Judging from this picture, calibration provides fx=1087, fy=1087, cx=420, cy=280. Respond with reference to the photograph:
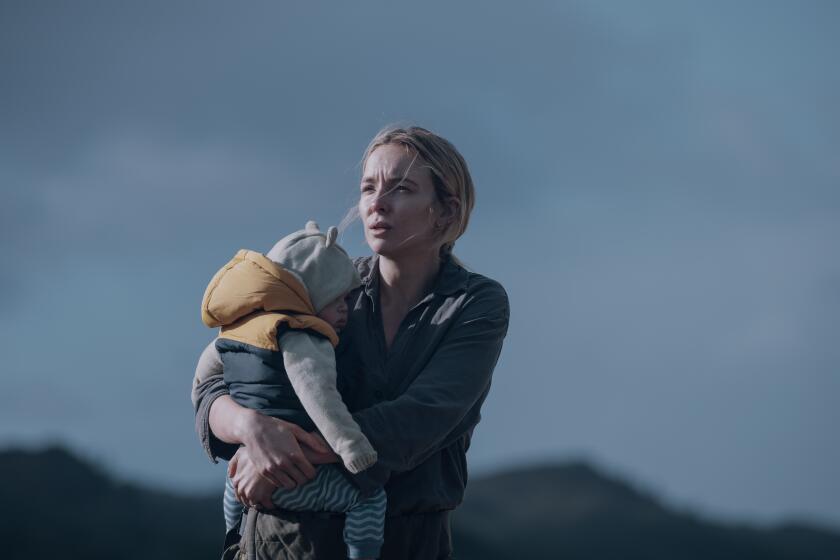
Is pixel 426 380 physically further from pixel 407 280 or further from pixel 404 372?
pixel 407 280

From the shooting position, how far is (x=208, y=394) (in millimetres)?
3510

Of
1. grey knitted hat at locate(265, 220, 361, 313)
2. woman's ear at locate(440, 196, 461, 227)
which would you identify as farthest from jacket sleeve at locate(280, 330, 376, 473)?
woman's ear at locate(440, 196, 461, 227)

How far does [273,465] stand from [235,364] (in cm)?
35

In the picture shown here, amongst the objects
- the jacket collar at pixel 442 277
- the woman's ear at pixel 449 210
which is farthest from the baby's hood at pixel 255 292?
the woman's ear at pixel 449 210

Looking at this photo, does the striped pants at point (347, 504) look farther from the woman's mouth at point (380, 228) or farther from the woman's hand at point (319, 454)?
the woman's mouth at point (380, 228)

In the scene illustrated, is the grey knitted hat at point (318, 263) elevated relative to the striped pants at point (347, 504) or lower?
elevated

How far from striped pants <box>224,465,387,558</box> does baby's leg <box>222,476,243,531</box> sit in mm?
280

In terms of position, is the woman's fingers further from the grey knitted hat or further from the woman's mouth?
the woman's mouth

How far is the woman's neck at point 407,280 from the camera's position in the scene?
12.3ft

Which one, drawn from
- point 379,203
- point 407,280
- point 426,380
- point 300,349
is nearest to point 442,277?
point 407,280

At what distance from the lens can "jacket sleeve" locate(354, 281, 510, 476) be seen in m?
3.21

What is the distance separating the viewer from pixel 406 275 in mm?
3756

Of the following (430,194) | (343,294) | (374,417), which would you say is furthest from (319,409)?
(430,194)

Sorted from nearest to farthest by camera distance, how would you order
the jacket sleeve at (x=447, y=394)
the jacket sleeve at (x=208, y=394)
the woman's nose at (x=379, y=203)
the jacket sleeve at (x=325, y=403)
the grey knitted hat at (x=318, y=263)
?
the jacket sleeve at (x=325, y=403), the jacket sleeve at (x=447, y=394), the grey knitted hat at (x=318, y=263), the jacket sleeve at (x=208, y=394), the woman's nose at (x=379, y=203)
